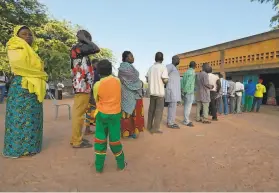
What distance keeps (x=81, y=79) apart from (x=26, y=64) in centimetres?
86

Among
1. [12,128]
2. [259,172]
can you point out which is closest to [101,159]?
[12,128]

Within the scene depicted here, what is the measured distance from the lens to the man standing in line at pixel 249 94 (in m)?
11.1

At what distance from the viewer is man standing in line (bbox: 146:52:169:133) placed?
5.50 meters

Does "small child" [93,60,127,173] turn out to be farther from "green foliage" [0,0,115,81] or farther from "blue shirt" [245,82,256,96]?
"green foliage" [0,0,115,81]

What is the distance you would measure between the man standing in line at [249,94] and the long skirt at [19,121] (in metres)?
9.75

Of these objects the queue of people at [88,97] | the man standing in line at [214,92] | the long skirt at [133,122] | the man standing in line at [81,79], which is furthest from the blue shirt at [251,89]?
the man standing in line at [81,79]

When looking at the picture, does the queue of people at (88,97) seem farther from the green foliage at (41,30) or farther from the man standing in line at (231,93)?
the green foliage at (41,30)

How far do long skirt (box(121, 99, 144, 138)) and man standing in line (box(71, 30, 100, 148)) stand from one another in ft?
2.98

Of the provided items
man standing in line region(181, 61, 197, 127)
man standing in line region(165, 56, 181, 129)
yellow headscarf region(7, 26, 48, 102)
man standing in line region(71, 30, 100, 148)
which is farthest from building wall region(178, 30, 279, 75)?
yellow headscarf region(7, 26, 48, 102)

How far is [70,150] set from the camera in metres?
4.12

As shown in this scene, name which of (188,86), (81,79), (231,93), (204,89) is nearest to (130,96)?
(81,79)

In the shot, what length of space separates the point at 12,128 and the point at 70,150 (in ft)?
3.10

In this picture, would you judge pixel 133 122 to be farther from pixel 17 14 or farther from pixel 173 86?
pixel 17 14

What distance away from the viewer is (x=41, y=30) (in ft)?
70.4
